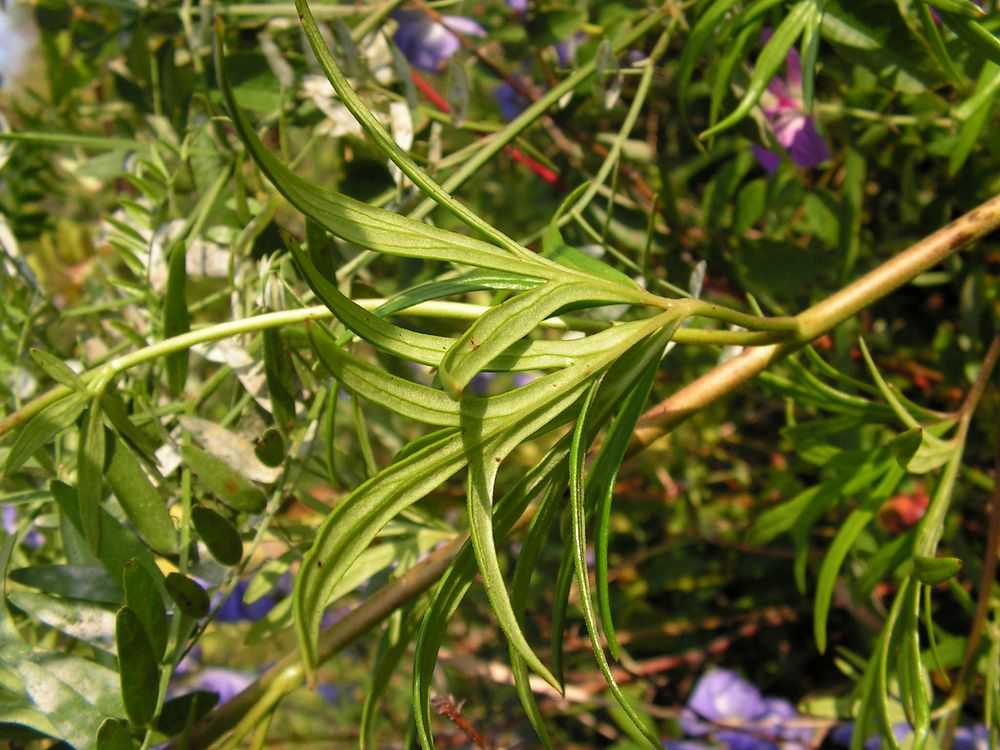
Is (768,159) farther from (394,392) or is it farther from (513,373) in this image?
(394,392)

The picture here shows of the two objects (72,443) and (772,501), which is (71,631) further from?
(772,501)

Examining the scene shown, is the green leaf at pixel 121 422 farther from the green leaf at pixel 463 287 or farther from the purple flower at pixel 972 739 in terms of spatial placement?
the purple flower at pixel 972 739

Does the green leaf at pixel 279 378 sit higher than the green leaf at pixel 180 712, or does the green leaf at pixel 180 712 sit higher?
the green leaf at pixel 279 378

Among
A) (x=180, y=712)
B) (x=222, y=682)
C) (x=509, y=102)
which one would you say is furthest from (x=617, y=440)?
(x=222, y=682)

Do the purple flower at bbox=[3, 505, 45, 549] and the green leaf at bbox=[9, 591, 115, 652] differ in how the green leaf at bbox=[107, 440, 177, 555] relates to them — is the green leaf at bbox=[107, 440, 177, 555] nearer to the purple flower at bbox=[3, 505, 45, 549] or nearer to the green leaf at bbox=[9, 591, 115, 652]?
the green leaf at bbox=[9, 591, 115, 652]

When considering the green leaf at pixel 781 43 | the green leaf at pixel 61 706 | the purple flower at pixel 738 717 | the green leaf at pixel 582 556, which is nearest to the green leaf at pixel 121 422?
the green leaf at pixel 61 706

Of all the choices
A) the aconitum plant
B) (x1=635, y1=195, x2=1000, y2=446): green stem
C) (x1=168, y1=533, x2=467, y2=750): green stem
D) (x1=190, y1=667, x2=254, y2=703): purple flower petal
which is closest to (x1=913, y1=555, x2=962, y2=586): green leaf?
the aconitum plant
